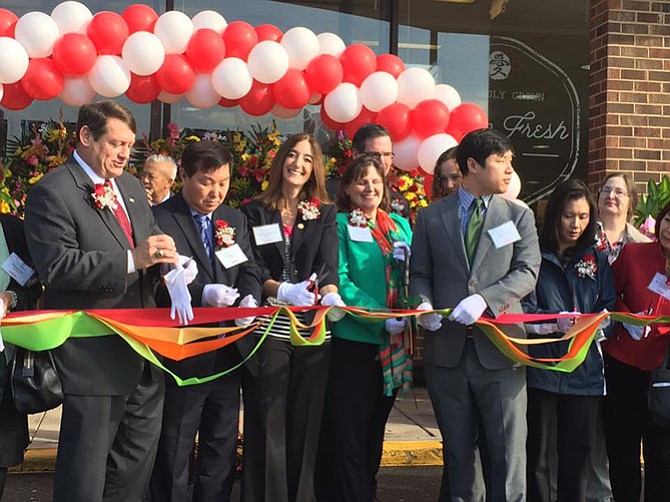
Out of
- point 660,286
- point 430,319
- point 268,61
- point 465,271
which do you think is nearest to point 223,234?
point 430,319

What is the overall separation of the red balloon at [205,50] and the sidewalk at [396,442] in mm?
2908

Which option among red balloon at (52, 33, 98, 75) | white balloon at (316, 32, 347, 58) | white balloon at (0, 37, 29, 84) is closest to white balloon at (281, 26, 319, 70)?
white balloon at (316, 32, 347, 58)

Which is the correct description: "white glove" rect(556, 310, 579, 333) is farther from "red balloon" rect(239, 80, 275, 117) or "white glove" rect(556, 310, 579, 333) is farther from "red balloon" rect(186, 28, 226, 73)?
"red balloon" rect(186, 28, 226, 73)

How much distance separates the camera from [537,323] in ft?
15.5

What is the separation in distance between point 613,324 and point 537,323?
440mm

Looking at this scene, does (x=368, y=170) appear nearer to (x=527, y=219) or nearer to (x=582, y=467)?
(x=527, y=219)

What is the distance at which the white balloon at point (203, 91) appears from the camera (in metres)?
6.66

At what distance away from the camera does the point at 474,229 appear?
4.41 metres

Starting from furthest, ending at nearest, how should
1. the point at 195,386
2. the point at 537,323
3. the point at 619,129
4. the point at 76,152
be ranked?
the point at 619,129, the point at 537,323, the point at 195,386, the point at 76,152

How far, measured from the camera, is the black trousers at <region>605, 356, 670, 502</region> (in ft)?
15.6

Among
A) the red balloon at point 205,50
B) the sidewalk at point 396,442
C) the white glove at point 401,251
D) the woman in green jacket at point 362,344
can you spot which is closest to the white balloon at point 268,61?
the red balloon at point 205,50

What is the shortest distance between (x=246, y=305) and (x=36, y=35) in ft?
10.5

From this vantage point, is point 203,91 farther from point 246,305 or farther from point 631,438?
point 631,438

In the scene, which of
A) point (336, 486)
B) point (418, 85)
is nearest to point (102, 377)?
point (336, 486)
